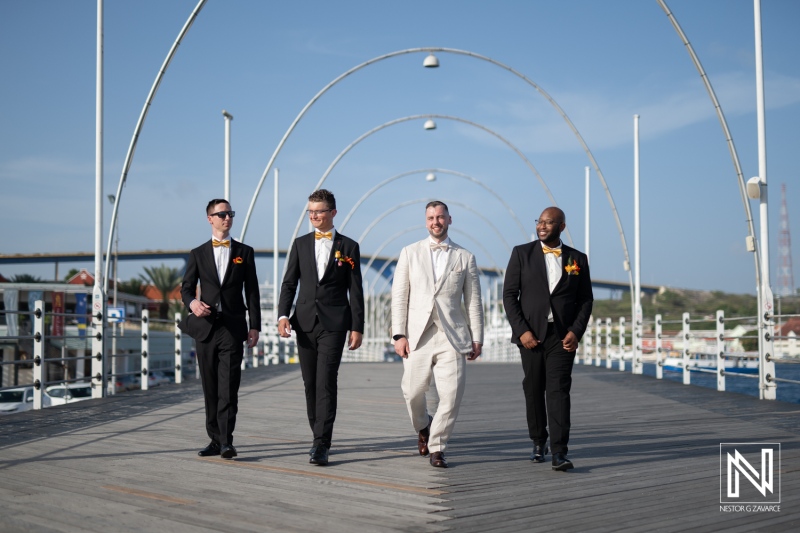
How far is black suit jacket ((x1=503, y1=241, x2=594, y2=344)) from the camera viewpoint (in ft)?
23.0

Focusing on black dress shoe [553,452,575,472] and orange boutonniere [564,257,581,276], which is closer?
black dress shoe [553,452,575,472]

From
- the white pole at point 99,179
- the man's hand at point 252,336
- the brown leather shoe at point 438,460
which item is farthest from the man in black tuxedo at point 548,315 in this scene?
the white pole at point 99,179

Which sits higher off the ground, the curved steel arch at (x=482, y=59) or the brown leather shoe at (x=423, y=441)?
the curved steel arch at (x=482, y=59)

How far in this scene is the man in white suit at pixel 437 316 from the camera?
7055 mm

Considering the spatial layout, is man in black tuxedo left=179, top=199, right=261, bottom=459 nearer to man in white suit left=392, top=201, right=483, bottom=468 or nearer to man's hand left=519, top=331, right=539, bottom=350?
man in white suit left=392, top=201, right=483, bottom=468

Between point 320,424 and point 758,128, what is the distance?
10.3 metres

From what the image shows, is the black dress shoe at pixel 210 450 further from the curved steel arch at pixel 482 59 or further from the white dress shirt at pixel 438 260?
the curved steel arch at pixel 482 59

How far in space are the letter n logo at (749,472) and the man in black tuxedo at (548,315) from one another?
46.6 inches

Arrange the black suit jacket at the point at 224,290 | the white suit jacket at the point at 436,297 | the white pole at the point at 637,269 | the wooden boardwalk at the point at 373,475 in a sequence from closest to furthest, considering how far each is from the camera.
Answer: the wooden boardwalk at the point at 373,475, the white suit jacket at the point at 436,297, the black suit jacket at the point at 224,290, the white pole at the point at 637,269

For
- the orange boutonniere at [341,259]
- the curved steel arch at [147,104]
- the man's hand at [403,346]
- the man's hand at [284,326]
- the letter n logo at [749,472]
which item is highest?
the curved steel arch at [147,104]

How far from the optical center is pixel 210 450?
298 inches

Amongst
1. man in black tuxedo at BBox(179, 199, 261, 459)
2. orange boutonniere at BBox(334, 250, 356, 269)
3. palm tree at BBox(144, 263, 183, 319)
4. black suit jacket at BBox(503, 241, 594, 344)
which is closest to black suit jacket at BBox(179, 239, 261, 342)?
man in black tuxedo at BBox(179, 199, 261, 459)

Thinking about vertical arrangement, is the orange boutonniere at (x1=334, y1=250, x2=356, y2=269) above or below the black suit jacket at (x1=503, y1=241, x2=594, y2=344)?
above

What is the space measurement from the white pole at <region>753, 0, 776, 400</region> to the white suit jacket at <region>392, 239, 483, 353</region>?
7.64 metres
